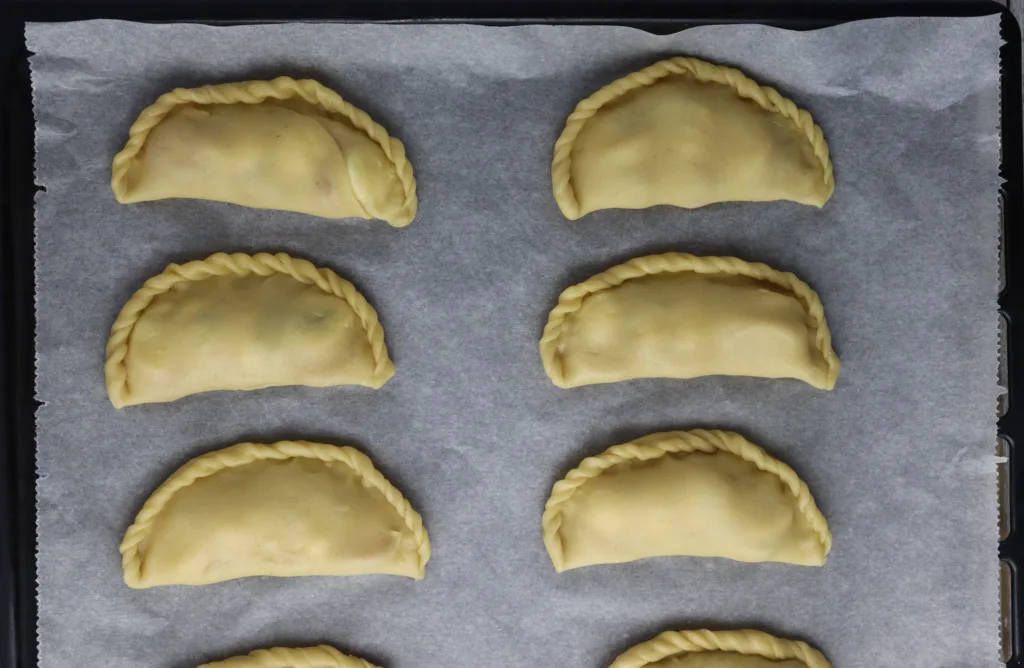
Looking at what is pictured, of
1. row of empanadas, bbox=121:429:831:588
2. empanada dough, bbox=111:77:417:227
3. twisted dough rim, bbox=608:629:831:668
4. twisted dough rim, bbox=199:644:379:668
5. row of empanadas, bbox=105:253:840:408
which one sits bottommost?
twisted dough rim, bbox=199:644:379:668

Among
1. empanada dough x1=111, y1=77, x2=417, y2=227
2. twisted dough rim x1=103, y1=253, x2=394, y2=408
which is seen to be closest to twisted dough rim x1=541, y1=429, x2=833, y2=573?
twisted dough rim x1=103, y1=253, x2=394, y2=408

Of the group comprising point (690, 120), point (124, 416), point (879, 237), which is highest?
point (690, 120)

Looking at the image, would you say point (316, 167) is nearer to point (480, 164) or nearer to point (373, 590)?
point (480, 164)

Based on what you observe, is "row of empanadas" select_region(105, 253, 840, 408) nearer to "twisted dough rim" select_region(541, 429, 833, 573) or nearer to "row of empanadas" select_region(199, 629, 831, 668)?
"twisted dough rim" select_region(541, 429, 833, 573)

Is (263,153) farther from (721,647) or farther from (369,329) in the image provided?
A: (721,647)

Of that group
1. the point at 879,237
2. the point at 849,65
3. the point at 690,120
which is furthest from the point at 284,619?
the point at 849,65

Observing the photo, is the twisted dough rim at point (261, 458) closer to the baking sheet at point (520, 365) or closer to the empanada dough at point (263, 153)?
the baking sheet at point (520, 365)

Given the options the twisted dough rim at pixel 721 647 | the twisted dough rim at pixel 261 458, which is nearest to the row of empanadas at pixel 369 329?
the twisted dough rim at pixel 261 458

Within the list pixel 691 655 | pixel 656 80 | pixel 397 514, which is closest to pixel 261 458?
pixel 397 514
